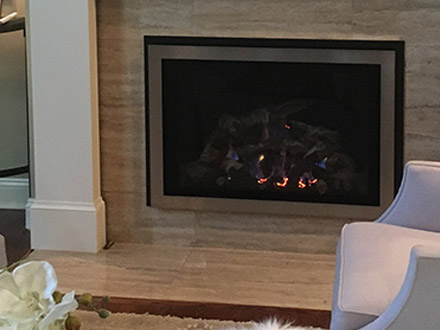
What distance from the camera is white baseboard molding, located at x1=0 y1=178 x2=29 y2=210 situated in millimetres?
4473

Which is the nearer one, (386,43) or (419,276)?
(419,276)

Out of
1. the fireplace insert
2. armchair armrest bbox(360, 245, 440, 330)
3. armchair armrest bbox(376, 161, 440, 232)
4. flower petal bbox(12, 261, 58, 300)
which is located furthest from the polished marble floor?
flower petal bbox(12, 261, 58, 300)

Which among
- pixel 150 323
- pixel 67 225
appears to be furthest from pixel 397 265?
pixel 67 225

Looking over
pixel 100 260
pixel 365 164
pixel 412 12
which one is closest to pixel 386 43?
pixel 412 12

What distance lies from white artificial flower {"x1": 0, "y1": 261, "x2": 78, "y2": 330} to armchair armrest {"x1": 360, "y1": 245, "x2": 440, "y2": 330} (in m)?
0.84

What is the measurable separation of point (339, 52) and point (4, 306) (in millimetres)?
2487

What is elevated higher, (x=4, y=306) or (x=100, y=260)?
(x=4, y=306)

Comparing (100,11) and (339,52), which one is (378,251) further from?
(100,11)

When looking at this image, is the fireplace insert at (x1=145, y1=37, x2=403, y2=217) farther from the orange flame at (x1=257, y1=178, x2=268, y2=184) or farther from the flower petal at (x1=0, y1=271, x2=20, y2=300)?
the flower petal at (x1=0, y1=271, x2=20, y2=300)

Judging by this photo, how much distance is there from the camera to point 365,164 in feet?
11.6

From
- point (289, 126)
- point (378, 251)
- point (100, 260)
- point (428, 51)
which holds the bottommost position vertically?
point (100, 260)

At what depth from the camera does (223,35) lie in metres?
3.54

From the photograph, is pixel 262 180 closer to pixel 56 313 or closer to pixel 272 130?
pixel 272 130

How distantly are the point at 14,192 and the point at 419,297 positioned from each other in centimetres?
306
